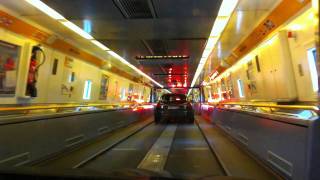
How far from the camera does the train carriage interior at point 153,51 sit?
429cm

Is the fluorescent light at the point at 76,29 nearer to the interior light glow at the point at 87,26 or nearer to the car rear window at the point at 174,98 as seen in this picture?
the interior light glow at the point at 87,26

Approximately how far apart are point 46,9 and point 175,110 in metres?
9.27

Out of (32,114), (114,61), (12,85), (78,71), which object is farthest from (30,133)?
(114,61)

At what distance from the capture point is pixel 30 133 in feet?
16.6

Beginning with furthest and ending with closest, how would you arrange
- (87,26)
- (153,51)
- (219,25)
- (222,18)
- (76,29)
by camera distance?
(153,51) < (76,29) < (219,25) < (87,26) < (222,18)

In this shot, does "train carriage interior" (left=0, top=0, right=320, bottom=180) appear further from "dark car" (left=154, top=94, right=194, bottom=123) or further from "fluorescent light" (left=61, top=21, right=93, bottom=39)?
"dark car" (left=154, top=94, right=194, bottom=123)

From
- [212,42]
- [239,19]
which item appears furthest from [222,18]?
[212,42]

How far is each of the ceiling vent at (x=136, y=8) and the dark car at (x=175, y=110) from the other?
8585 millimetres

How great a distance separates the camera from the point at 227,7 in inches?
249

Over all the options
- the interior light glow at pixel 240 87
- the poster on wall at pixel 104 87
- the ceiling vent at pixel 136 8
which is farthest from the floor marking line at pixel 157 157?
the poster on wall at pixel 104 87

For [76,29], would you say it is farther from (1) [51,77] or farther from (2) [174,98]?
(2) [174,98]

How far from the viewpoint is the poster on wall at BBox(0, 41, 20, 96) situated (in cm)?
668

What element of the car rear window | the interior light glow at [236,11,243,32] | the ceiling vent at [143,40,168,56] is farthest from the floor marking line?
the car rear window

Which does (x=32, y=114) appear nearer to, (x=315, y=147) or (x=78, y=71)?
(x=315, y=147)
